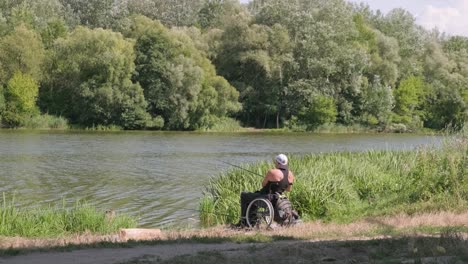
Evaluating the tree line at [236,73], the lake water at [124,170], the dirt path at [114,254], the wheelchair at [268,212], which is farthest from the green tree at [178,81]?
the dirt path at [114,254]

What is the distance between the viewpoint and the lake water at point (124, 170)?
62.8 feet

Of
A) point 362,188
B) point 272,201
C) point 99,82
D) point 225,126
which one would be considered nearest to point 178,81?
point 99,82

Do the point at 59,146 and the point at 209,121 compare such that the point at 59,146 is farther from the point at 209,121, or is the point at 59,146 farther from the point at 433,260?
the point at 433,260

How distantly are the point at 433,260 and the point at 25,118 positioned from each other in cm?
5486

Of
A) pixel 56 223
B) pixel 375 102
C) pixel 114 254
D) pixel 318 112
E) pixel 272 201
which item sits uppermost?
pixel 375 102

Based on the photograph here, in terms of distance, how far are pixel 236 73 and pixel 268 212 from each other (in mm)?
55623

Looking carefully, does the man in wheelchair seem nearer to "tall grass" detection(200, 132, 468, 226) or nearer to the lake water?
"tall grass" detection(200, 132, 468, 226)

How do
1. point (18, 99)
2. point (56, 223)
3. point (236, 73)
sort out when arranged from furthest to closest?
point (236, 73), point (18, 99), point (56, 223)

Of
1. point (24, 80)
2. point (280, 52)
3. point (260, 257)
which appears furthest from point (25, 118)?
point (260, 257)

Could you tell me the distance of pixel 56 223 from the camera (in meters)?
13.3

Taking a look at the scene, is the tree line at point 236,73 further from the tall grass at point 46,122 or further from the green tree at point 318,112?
the tall grass at point 46,122

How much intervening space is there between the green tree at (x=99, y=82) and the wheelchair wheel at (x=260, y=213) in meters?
46.0

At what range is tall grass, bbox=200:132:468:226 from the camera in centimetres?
1534

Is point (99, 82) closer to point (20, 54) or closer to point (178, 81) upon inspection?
point (178, 81)
